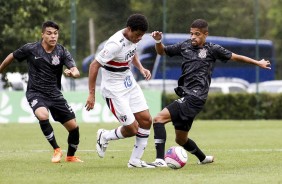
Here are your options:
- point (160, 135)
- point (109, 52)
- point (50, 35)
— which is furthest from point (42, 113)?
point (160, 135)

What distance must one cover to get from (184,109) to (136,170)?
1.13 metres

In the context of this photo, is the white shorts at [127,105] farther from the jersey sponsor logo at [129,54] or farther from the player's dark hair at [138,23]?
the player's dark hair at [138,23]

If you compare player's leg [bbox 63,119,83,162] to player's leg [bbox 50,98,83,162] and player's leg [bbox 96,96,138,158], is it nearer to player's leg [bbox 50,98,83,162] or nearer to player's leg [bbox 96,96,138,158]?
player's leg [bbox 50,98,83,162]

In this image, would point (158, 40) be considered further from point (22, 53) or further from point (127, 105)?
point (22, 53)

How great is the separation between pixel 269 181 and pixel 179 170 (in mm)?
1725

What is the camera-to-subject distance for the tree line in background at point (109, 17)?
1078 inches

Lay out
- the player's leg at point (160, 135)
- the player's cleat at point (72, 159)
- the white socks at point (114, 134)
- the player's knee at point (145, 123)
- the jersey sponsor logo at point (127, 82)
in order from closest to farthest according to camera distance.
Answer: the player's leg at point (160, 135) < the jersey sponsor logo at point (127, 82) < the player's knee at point (145, 123) < the white socks at point (114, 134) < the player's cleat at point (72, 159)

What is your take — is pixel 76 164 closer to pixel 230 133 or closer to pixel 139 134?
pixel 139 134

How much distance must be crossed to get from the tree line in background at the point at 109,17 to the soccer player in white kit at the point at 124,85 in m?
15.9

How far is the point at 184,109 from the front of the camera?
452 inches

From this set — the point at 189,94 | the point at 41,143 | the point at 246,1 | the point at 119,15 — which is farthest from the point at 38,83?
A: the point at 246,1

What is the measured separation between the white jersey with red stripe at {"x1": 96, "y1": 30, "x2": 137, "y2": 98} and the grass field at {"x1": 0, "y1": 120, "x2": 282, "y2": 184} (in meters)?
1.10

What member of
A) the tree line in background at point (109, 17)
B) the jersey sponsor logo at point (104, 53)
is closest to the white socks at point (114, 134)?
the jersey sponsor logo at point (104, 53)

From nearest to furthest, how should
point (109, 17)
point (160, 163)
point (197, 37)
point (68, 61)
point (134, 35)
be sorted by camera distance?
point (134, 35) < point (160, 163) < point (197, 37) < point (68, 61) < point (109, 17)
